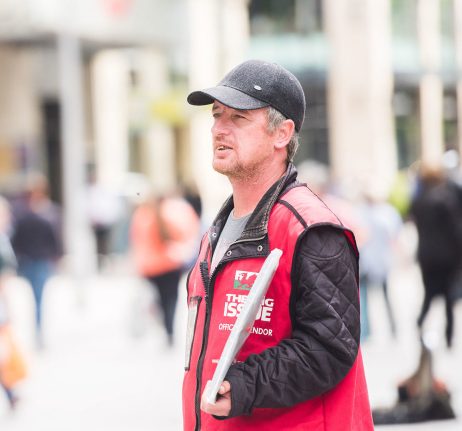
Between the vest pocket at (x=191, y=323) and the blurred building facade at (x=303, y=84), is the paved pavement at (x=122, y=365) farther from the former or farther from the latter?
the blurred building facade at (x=303, y=84)

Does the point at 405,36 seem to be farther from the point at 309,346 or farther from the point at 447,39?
the point at 309,346

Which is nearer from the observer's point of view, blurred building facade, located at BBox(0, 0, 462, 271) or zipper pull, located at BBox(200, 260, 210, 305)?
zipper pull, located at BBox(200, 260, 210, 305)

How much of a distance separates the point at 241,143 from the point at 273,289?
0.43m

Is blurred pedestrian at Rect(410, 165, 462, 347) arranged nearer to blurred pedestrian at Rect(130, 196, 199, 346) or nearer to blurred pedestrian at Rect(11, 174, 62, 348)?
blurred pedestrian at Rect(130, 196, 199, 346)

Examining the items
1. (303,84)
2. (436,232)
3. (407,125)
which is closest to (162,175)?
(303,84)

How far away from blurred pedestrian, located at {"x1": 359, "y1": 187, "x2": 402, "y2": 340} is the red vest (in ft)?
30.2

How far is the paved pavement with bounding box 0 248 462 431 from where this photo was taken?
28.9ft

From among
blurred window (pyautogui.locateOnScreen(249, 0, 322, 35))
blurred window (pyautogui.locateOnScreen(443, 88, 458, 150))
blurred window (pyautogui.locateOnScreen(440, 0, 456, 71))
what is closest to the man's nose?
blurred window (pyautogui.locateOnScreen(249, 0, 322, 35))

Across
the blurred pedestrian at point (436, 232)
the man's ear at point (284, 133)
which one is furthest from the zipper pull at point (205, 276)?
the blurred pedestrian at point (436, 232)

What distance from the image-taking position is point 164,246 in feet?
39.8

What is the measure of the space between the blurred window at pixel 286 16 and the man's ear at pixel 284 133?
3217 centimetres

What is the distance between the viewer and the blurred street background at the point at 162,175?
1063 centimetres

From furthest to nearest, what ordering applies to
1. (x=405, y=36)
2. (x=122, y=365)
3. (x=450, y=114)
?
(x=450, y=114)
(x=405, y=36)
(x=122, y=365)

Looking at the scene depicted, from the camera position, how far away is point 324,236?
2.88 meters
